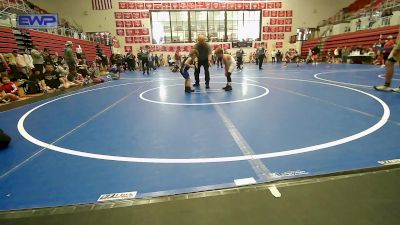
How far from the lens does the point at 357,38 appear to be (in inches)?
798

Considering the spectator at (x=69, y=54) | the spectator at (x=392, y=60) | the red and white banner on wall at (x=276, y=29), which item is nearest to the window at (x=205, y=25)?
the red and white banner on wall at (x=276, y=29)

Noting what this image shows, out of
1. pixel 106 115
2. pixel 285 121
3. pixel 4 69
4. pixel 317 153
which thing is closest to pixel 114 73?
pixel 4 69

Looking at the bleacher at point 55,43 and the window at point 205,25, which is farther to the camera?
the window at point 205,25

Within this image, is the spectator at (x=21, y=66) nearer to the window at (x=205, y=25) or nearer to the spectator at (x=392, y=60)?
the spectator at (x=392, y=60)

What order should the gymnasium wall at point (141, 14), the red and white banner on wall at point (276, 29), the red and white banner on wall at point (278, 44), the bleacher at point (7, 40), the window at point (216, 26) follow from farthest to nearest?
the red and white banner on wall at point (278, 44)
the red and white banner on wall at point (276, 29)
the window at point (216, 26)
the gymnasium wall at point (141, 14)
the bleacher at point (7, 40)

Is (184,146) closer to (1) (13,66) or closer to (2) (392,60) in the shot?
(2) (392,60)

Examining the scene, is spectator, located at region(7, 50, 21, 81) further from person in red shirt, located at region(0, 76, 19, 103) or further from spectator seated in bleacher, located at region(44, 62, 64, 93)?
person in red shirt, located at region(0, 76, 19, 103)

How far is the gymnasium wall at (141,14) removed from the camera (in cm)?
2641

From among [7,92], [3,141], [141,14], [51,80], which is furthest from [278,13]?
[3,141]

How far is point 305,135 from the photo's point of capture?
3178 mm

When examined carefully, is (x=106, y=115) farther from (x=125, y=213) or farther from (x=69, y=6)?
(x=69, y=6)

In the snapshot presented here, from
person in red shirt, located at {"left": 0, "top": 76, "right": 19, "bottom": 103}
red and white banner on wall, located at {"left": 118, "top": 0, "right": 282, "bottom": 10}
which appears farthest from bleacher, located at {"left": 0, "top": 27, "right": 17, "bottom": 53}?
red and white banner on wall, located at {"left": 118, "top": 0, "right": 282, "bottom": 10}

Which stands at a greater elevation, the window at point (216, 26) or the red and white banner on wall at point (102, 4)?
the red and white banner on wall at point (102, 4)

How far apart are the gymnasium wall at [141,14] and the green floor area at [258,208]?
88.9 ft
